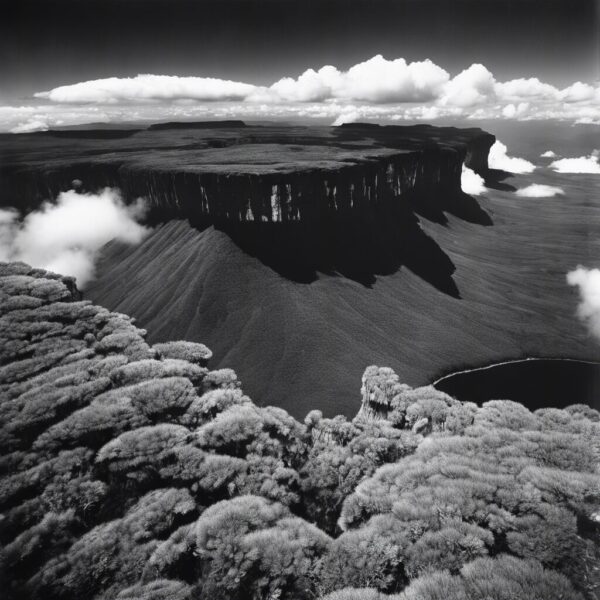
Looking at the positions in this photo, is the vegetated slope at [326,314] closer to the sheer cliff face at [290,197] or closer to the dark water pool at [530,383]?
the dark water pool at [530,383]

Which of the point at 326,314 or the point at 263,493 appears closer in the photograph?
the point at 263,493

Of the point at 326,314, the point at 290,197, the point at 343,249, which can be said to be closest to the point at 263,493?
the point at 326,314

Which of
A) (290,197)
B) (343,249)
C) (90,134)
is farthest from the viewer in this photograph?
(90,134)

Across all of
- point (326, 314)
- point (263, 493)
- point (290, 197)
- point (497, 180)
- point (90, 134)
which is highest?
point (90, 134)

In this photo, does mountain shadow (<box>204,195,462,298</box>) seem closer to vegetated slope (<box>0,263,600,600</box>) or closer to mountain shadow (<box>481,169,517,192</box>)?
vegetated slope (<box>0,263,600,600</box>)

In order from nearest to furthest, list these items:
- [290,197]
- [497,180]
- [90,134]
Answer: [290,197] → [497,180] → [90,134]

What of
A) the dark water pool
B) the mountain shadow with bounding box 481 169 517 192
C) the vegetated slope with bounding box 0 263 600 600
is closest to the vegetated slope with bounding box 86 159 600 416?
the dark water pool

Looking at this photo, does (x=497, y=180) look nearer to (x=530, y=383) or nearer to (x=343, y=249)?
(x=343, y=249)

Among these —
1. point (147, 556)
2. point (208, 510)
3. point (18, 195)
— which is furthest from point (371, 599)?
point (18, 195)
